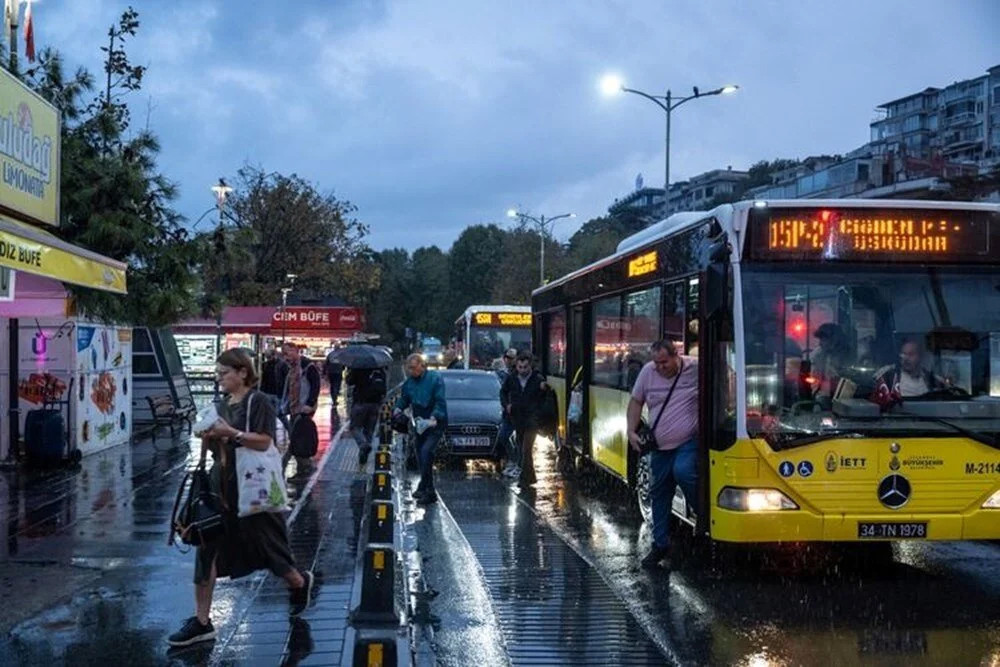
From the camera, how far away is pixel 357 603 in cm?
735

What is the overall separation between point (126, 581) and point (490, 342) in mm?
23752

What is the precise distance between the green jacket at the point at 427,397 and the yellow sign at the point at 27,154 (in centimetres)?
441

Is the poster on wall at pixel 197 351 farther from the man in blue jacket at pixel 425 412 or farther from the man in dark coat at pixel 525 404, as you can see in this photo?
the man in blue jacket at pixel 425 412

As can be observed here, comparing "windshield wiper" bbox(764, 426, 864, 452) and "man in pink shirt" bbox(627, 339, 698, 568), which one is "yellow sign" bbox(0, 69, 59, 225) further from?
"windshield wiper" bbox(764, 426, 864, 452)

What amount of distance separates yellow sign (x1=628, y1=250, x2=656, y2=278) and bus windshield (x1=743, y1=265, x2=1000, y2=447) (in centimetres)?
249

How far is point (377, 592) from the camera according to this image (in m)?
6.74

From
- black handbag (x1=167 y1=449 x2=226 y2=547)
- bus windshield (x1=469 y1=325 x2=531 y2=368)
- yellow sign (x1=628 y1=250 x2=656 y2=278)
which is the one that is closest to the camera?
black handbag (x1=167 y1=449 x2=226 y2=547)

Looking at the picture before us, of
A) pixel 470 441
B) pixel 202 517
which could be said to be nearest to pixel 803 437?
pixel 202 517

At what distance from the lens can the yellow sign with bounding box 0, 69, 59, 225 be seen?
33.9ft

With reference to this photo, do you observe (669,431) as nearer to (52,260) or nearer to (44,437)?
(52,260)

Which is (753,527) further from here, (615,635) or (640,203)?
(640,203)

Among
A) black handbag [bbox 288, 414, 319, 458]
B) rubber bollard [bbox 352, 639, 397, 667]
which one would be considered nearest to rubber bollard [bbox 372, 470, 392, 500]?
rubber bollard [bbox 352, 639, 397, 667]

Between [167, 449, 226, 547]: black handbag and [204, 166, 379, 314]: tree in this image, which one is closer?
[167, 449, 226, 547]: black handbag

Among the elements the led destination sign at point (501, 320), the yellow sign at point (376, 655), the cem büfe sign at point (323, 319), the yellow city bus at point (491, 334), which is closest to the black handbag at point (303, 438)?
the yellow sign at point (376, 655)
